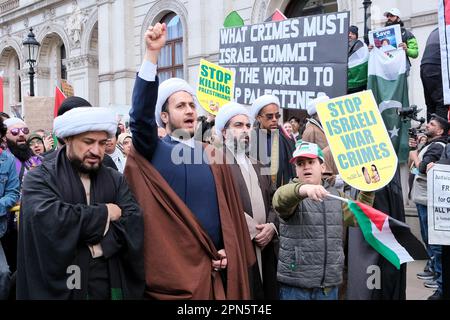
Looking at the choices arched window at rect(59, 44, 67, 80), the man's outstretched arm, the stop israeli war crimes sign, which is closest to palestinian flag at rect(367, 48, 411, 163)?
the stop israeli war crimes sign

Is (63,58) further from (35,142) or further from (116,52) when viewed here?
(35,142)

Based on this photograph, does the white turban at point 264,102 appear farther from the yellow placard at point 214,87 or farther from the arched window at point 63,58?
the arched window at point 63,58

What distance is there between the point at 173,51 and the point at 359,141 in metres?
14.5

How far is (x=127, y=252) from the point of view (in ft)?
7.73

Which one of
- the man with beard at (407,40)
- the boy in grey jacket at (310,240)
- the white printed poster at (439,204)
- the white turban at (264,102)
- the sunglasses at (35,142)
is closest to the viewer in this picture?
the boy in grey jacket at (310,240)

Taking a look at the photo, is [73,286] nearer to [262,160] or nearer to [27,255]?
[27,255]

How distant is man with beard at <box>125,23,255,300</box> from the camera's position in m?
2.44

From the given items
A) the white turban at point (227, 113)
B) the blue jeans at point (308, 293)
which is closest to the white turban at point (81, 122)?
the white turban at point (227, 113)

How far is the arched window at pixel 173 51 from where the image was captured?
1631cm

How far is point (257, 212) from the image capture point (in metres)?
3.13

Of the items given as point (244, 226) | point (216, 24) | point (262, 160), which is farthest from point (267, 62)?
point (216, 24)

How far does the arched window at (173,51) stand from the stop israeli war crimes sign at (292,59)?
10559 millimetres
